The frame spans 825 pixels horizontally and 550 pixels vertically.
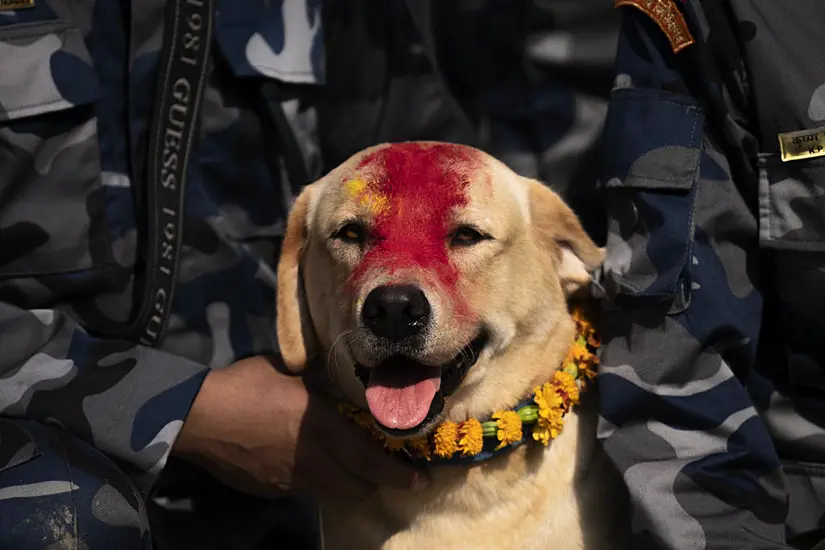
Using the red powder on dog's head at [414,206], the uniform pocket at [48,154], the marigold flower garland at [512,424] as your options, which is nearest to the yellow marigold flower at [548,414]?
the marigold flower garland at [512,424]

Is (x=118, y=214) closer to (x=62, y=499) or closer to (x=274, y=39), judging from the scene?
(x=274, y=39)

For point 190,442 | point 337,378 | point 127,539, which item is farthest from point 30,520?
point 337,378

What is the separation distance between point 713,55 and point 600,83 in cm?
42

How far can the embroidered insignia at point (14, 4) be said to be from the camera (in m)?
2.54

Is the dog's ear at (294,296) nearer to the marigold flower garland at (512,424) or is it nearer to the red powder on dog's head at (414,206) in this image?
the marigold flower garland at (512,424)

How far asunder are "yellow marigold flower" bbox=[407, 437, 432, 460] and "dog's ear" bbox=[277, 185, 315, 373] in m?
0.36

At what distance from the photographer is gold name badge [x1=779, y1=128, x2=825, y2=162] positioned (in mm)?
2090

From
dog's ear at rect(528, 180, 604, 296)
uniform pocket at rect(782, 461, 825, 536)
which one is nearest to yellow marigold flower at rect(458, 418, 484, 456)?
dog's ear at rect(528, 180, 604, 296)

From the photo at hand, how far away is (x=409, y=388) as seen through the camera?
1.96 meters

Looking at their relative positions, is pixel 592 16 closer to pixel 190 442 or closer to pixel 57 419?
pixel 190 442

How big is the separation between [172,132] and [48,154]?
1.22ft

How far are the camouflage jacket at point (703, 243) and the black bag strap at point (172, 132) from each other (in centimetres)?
116

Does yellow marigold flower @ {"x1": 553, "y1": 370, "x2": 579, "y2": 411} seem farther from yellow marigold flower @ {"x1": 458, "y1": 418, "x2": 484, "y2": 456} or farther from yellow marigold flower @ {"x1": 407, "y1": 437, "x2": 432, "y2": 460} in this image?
yellow marigold flower @ {"x1": 407, "y1": 437, "x2": 432, "y2": 460}

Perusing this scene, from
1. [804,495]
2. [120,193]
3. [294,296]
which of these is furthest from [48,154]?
[804,495]
